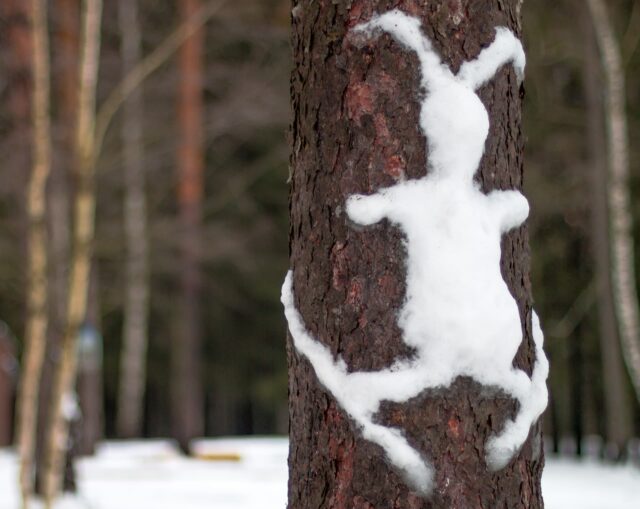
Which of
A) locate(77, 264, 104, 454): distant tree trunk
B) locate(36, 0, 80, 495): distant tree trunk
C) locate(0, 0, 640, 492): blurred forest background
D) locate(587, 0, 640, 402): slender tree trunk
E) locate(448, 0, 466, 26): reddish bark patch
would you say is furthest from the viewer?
locate(77, 264, 104, 454): distant tree trunk

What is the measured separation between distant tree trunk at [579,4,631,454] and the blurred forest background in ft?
0.08

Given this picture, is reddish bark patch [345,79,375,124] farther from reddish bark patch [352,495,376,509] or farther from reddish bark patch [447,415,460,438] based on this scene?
reddish bark patch [352,495,376,509]

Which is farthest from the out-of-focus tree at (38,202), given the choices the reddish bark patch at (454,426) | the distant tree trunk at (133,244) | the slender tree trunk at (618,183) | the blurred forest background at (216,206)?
the slender tree trunk at (618,183)

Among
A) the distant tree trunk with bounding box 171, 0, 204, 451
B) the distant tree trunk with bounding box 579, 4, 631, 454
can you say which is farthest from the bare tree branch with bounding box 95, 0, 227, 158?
the distant tree trunk with bounding box 171, 0, 204, 451

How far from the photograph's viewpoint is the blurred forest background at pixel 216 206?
10500 mm

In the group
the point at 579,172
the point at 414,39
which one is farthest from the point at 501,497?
the point at 579,172

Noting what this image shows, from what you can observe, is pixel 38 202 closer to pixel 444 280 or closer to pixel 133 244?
pixel 444 280

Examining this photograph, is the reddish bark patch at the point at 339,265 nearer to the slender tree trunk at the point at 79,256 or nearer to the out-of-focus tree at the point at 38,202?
the slender tree trunk at the point at 79,256

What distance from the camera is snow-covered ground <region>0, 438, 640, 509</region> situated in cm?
847

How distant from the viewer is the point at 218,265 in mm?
22172

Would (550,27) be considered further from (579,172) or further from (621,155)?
(621,155)

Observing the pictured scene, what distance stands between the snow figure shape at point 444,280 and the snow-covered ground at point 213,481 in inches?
247

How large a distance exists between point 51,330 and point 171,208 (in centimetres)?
1280

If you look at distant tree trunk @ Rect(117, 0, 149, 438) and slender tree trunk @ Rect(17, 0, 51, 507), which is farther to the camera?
distant tree trunk @ Rect(117, 0, 149, 438)
